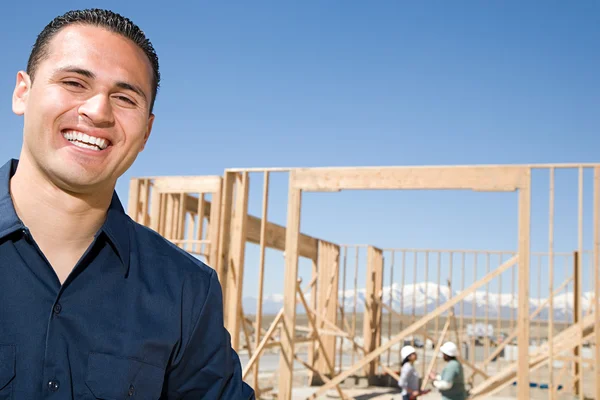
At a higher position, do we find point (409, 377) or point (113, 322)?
point (113, 322)

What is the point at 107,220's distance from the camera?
1.47 m

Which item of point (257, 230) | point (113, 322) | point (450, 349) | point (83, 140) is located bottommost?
point (450, 349)

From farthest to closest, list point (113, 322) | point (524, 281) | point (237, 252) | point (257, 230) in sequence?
point (257, 230) < point (237, 252) < point (524, 281) < point (113, 322)

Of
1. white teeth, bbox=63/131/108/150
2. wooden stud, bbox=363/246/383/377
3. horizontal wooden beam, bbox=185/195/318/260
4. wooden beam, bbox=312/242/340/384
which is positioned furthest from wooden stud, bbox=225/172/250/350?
white teeth, bbox=63/131/108/150

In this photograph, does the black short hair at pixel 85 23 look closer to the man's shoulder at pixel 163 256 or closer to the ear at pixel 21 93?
the ear at pixel 21 93

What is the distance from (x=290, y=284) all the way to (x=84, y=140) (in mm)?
8097

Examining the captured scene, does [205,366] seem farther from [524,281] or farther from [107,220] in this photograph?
[524,281]

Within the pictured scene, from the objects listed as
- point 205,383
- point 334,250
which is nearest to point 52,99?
point 205,383

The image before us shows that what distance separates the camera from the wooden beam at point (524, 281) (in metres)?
7.96

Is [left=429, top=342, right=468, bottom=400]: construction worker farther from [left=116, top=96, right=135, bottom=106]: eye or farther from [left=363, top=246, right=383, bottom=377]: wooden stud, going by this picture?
[left=363, top=246, right=383, bottom=377]: wooden stud

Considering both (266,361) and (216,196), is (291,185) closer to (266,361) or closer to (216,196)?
(216,196)

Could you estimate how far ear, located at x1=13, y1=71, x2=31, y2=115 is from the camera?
4.55 feet

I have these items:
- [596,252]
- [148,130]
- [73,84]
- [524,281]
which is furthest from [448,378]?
[73,84]

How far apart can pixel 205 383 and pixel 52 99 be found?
0.71 meters
